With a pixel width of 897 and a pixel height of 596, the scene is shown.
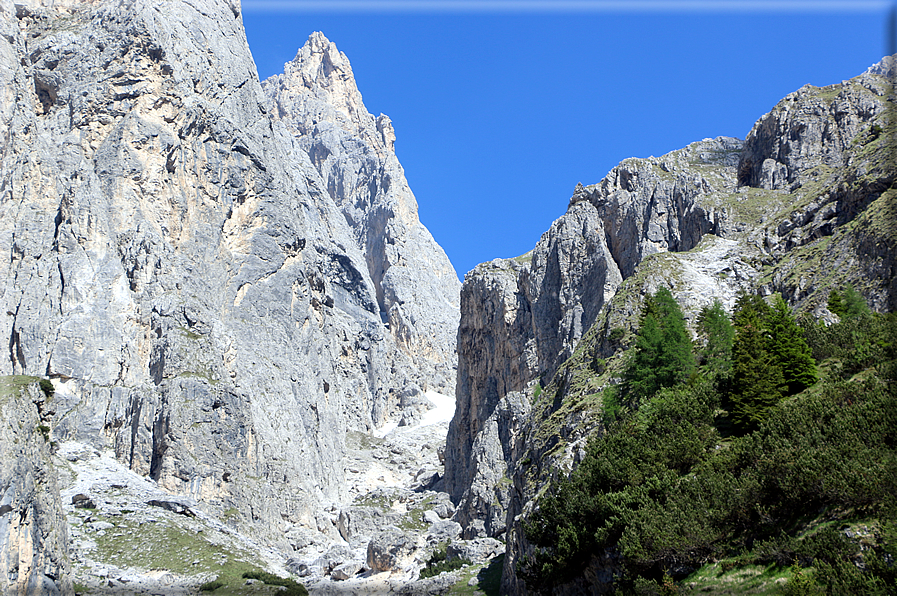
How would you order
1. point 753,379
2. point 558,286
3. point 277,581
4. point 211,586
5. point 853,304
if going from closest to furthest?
point 753,379 < point 853,304 < point 211,586 < point 277,581 < point 558,286

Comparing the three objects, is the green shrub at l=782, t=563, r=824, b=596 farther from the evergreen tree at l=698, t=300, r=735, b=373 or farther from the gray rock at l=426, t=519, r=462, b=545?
the gray rock at l=426, t=519, r=462, b=545

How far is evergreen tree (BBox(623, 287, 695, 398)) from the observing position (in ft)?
179

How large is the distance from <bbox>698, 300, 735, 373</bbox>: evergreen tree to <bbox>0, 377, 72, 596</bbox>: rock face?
5009 centimetres

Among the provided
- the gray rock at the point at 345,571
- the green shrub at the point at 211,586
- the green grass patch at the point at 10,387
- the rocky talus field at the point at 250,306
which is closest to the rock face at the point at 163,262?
the rocky talus field at the point at 250,306

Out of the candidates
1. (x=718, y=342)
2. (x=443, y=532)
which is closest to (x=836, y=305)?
(x=718, y=342)

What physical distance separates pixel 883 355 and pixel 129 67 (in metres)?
150

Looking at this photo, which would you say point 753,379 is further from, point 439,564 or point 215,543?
point 215,543

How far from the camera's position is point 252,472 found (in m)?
132

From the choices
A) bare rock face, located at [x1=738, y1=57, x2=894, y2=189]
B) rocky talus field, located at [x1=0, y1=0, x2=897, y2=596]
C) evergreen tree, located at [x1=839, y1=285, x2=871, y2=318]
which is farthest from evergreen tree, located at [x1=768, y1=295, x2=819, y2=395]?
bare rock face, located at [x1=738, y1=57, x2=894, y2=189]

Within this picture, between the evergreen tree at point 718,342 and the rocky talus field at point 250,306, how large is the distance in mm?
7578

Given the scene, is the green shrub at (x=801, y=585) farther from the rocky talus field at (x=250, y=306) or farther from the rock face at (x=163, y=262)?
the rock face at (x=163, y=262)

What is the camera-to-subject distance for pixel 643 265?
8031 cm

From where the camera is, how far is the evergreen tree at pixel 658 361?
5456 cm

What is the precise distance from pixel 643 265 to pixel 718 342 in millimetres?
25671
